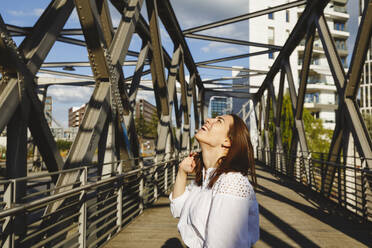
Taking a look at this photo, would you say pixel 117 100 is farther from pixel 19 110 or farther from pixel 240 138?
pixel 240 138

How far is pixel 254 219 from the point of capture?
1.53 m

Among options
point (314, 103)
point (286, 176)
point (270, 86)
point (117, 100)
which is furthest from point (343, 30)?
point (117, 100)

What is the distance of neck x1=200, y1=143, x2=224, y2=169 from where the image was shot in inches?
73.8

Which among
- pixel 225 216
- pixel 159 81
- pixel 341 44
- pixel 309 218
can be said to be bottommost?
pixel 309 218

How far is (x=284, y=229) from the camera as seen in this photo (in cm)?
594

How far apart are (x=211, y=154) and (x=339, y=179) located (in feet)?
22.6

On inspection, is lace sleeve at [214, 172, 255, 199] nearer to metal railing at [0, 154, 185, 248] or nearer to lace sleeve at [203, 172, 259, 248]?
lace sleeve at [203, 172, 259, 248]

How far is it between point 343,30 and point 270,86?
119ft

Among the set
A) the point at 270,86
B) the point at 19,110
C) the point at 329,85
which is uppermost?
the point at 329,85

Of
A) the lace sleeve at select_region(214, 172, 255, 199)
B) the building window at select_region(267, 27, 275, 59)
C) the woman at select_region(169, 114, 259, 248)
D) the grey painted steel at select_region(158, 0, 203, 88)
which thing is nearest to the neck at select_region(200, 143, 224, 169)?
the woman at select_region(169, 114, 259, 248)

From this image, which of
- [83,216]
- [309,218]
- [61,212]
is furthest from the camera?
[309,218]

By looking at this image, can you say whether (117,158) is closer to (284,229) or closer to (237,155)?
(284,229)

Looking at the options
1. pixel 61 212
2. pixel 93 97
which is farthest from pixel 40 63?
pixel 61 212

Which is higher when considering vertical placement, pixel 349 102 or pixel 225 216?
pixel 349 102
